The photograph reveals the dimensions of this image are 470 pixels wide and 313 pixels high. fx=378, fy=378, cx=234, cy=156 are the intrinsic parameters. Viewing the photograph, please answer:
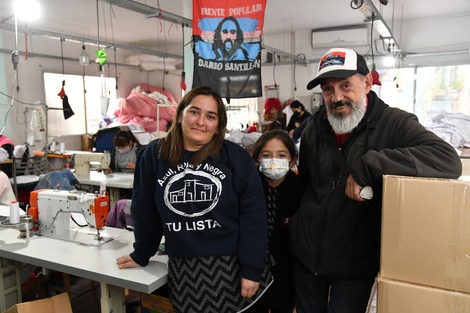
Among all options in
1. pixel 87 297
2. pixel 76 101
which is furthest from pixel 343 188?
pixel 76 101

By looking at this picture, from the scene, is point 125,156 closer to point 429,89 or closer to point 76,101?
point 76,101

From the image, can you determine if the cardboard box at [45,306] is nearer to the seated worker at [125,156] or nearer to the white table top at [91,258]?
the white table top at [91,258]

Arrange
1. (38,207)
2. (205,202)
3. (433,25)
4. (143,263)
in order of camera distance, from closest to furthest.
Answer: (205,202) < (143,263) < (38,207) < (433,25)

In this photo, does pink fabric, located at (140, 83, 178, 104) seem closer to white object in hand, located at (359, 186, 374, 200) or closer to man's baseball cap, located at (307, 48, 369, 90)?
man's baseball cap, located at (307, 48, 369, 90)

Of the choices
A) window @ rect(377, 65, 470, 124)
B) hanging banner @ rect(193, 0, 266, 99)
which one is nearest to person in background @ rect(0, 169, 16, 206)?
hanging banner @ rect(193, 0, 266, 99)

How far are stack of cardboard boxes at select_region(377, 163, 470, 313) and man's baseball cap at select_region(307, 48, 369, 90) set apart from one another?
507 mm

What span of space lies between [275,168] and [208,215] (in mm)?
442

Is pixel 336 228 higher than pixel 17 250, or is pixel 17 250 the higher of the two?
pixel 336 228

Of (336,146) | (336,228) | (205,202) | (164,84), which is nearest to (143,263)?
(205,202)

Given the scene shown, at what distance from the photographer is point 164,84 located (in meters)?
10.8

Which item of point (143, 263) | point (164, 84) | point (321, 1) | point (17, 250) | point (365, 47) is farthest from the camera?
point (164, 84)

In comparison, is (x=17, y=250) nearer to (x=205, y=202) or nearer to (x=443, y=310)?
(x=205, y=202)

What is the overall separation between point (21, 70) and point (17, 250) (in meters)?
7.17

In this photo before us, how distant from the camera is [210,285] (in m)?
1.50
